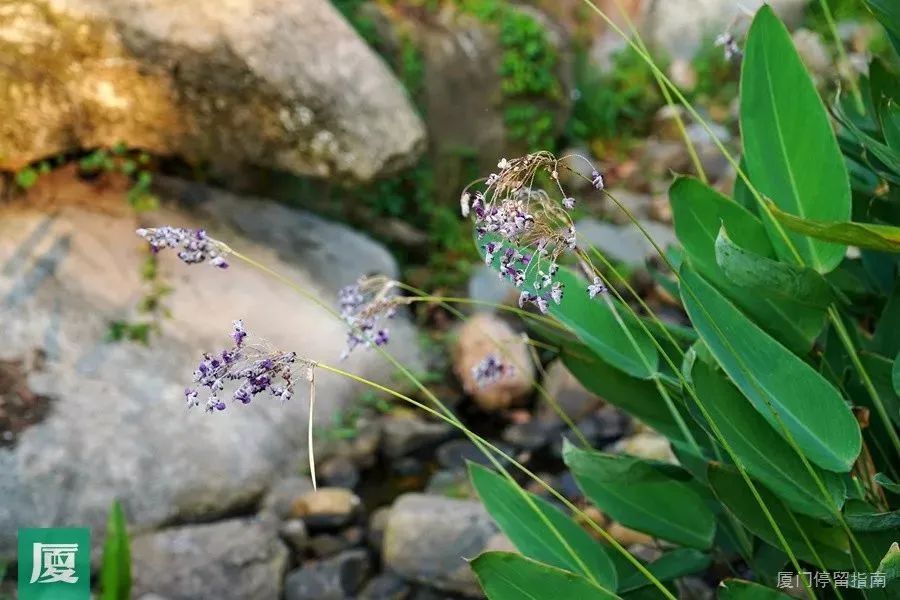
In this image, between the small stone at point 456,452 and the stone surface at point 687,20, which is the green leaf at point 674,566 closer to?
the small stone at point 456,452

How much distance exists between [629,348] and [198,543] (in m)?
1.42

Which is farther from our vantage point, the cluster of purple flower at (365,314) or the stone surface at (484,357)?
the stone surface at (484,357)

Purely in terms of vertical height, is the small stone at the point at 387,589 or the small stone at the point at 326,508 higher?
the small stone at the point at 326,508

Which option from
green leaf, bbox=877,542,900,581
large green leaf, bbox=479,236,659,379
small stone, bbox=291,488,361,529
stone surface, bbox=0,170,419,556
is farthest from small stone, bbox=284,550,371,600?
green leaf, bbox=877,542,900,581

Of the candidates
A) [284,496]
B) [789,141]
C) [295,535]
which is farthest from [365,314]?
[284,496]

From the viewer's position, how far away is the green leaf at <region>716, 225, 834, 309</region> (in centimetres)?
112

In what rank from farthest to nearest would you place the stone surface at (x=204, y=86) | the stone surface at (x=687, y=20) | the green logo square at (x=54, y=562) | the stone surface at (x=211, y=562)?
1. the stone surface at (x=687, y=20)
2. the stone surface at (x=204, y=86)
3. the stone surface at (x=211, y=562)
4. the green logo square at (x=54, y=562)

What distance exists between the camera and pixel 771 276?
3.91 feet

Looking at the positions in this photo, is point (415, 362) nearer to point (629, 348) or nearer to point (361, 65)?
point (361, 65)

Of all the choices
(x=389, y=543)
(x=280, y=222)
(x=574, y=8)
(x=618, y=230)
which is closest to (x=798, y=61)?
(x=389, y=543)

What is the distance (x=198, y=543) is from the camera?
92.0 inches

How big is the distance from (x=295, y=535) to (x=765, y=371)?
172cm

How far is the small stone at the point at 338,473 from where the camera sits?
284 cm

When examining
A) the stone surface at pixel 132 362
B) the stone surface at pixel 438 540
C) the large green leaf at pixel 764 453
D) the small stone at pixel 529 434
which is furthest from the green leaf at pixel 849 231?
the small stone at pixel 529 434
